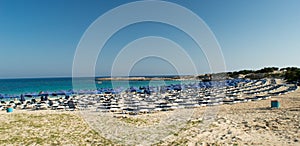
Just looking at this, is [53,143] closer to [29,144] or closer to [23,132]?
[29,144]

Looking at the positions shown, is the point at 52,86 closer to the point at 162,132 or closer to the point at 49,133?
the point at 49,133

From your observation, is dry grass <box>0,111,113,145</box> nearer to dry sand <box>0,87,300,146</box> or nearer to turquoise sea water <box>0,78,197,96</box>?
dry sand <box>0,87,300,146</box>

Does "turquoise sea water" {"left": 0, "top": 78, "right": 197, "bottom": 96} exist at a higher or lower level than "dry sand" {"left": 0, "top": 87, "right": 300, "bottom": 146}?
lower

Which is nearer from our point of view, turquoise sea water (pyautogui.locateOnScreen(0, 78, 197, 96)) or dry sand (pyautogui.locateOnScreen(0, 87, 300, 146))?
dry sand (pyautogui.locateOnScreen(0, 87, 300, 146))

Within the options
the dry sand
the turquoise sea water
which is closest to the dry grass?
the dry sand

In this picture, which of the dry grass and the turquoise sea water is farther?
the turquoise sea water

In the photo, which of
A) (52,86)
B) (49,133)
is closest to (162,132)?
(49,133)

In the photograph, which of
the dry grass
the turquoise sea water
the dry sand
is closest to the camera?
the dry sand

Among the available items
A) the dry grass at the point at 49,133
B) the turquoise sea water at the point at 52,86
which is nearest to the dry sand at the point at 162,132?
the dry grass at the point at 49,133

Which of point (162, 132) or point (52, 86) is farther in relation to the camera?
point (52, 86)

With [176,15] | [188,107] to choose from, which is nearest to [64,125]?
[188,107]

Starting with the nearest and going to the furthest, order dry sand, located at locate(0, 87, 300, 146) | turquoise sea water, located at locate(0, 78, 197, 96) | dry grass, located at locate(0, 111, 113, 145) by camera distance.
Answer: dry sand, located at locate(0, 87, 300, 146) → dry grass, located at locate(0, 111, 113, 145) → turquoise sea water, located at locate(0, 78, 197, 96)

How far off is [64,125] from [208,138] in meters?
5.23

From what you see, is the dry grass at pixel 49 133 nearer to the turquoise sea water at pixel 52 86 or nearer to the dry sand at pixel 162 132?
the dry sand at pixel 162 132
